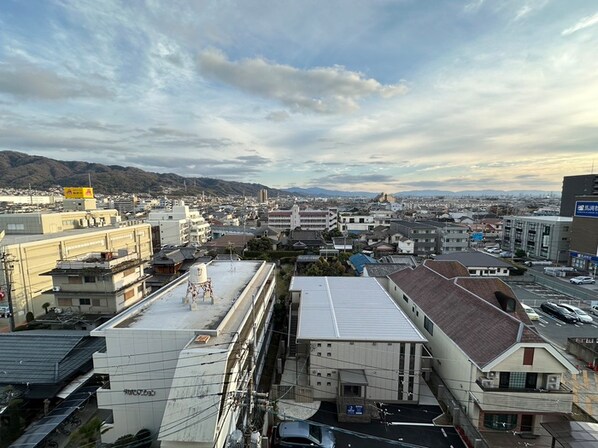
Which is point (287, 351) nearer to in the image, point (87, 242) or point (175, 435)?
point (175, 435)

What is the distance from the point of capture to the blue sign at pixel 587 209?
1341 inches

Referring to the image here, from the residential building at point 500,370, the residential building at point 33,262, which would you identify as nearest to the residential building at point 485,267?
the residential building at point 500,370

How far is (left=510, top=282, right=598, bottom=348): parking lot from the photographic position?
63.8ft

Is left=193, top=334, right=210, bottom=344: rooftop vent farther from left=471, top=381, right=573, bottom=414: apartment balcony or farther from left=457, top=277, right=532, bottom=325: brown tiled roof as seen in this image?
left=457, top=277, right=532, bottom=325: brown tiled roof

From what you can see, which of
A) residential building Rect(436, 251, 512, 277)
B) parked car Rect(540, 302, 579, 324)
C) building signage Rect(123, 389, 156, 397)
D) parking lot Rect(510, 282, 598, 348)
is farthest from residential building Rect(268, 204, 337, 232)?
building signage Rect(123, 389, 156, 397)

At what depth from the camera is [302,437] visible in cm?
1063

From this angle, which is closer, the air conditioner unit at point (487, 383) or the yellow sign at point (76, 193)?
the air conditioner unit at point (487, 383)

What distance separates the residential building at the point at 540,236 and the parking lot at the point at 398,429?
129 feet

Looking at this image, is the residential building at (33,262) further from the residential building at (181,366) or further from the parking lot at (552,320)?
the parking lot at (552,320)

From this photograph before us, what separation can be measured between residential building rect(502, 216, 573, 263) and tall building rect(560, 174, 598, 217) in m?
15.3

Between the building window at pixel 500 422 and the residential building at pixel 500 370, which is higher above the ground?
the residential building at pixel 500 370

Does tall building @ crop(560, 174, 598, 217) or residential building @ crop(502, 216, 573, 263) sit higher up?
tall building @ crop(560, 174, 598, 217)

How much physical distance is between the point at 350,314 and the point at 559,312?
59.9 ft

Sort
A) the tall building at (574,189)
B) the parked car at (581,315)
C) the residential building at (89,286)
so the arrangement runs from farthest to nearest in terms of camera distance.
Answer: the tall building at (574,189) → the parked car at (581,315) → the residential building at (89,286)
